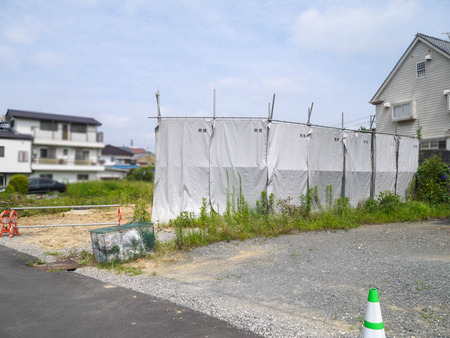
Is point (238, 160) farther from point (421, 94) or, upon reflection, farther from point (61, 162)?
point (61, 162)

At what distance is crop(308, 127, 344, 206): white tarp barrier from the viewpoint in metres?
10.3

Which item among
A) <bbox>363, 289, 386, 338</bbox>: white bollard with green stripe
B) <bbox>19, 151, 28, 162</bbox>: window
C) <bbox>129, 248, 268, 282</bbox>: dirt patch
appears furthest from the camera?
<bbox>19, 151, 28, 162</bbox>: window

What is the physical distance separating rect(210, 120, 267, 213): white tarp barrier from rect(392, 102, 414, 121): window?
38.4 ft

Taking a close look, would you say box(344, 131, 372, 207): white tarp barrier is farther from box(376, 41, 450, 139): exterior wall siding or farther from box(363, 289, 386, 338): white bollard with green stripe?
box(363, 289, 386, 338): white bollard with green stripe

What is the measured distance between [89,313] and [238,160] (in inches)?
238

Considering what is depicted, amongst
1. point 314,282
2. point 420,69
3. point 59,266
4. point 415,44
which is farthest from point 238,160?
point 415,44

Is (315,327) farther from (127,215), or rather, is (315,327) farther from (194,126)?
(127,215)

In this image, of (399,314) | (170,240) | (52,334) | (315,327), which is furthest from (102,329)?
(170,240)

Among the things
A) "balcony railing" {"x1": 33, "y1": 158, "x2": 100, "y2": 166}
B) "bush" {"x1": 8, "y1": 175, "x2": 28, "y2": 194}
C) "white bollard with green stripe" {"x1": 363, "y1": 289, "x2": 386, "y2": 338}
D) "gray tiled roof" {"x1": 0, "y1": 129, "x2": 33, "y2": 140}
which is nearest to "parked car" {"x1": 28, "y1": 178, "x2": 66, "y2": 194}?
"bush" {"x1": 8, "y1": 175, "x2": 28, "y2": 194}

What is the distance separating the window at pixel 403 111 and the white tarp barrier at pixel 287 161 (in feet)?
34.0

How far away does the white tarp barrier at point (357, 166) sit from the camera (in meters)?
11.2

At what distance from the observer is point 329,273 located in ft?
18.1

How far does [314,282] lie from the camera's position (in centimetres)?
514

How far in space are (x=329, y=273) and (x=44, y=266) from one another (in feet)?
16.7
